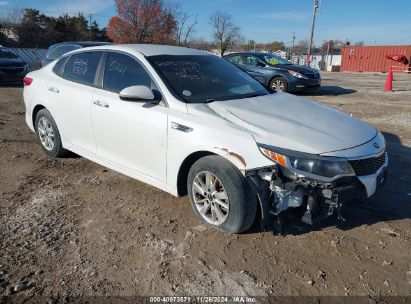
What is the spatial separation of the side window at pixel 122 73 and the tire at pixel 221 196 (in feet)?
3.75

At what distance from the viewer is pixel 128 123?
162 inches

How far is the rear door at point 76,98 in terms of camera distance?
469 centimetres

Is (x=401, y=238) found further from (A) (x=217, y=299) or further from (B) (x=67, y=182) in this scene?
(B) (x=67, y=182)

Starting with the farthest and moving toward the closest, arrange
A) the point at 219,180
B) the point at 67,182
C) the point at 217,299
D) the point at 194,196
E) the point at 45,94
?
the point at 45,94, the point at 67,182, the point at 194,196, the point at 219,180, the point at 217,299

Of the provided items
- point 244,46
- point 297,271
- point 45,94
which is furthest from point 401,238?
point 244,46

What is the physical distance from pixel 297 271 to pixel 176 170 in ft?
4.72

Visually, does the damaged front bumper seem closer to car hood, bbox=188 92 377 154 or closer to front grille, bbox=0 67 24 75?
car hood, bbox=188 92 377 154

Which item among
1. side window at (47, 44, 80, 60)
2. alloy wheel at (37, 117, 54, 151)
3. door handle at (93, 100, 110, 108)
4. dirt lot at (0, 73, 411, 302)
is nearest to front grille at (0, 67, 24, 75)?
side window at (47, 44, 80, 60)

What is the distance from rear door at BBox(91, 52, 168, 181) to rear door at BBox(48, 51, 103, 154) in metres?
0.19

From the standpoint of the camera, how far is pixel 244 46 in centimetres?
6981

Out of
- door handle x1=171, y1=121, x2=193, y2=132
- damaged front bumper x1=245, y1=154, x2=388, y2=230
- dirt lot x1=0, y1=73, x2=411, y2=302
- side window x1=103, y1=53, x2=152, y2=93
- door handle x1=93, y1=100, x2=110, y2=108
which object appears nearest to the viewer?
dirt lot x1=0, y1=73, x2=411, y2=302

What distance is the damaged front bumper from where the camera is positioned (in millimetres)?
3119

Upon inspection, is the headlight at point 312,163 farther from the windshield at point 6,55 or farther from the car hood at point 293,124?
the windshield at point 6,55

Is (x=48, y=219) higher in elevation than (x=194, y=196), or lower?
lower
